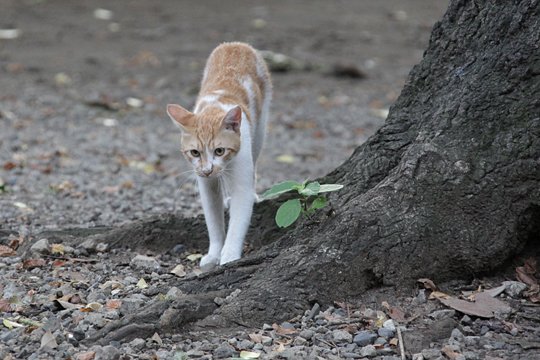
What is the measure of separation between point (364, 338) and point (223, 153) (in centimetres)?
135

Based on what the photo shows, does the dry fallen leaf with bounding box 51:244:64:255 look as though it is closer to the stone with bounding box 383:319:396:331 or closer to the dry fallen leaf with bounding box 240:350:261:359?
the dry fallen leaf with bounding box 240:350:261:359

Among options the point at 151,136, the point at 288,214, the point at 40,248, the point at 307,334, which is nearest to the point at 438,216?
the point at 288,214

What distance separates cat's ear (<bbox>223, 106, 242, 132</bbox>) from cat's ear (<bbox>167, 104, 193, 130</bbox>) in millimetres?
195

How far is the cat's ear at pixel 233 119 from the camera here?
168 inches

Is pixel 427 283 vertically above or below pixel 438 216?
below

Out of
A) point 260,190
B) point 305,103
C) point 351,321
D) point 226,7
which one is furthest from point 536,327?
point 226,7

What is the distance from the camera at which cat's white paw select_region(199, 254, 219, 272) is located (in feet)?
14.5

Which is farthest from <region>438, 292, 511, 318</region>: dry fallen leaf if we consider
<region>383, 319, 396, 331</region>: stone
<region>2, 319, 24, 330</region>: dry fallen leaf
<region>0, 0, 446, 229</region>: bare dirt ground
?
<region>0, 0, 446, 229</region>: bare dirt ground

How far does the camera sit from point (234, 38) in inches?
502

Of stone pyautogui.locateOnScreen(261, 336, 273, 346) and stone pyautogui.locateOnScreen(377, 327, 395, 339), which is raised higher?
stone pyautogui.locateOnScreen(377, 327, 395, 339)

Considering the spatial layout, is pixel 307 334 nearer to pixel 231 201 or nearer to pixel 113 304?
pixel 113 304

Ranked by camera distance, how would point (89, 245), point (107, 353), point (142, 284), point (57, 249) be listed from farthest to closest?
point (89, 245), point (57, 249), point (142, 284), point (107, 353)

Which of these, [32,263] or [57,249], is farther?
[57,249]

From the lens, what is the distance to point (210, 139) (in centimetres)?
429
